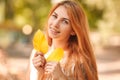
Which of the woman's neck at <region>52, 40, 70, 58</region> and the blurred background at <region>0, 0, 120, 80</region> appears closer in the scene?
the woman's neck at <region>52, 40, 70, 58</region>

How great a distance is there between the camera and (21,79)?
1.27m

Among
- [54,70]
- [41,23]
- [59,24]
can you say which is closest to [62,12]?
[59,24]

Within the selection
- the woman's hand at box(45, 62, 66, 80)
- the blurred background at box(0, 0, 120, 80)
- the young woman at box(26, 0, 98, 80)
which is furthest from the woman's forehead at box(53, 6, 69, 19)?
the blurred background at box(0, 0, 120, 80)

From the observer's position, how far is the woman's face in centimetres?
77

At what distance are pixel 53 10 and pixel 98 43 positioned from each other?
5.50 feet

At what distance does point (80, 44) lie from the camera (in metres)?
0.79

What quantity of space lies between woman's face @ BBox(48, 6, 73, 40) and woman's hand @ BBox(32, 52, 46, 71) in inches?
2.2

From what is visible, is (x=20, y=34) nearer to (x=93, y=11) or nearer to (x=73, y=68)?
(x=93, y=11)

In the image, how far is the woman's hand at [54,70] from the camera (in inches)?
28.8

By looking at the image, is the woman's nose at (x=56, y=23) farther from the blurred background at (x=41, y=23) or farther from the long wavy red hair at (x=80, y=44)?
the blurred background at (x=41, y=23)

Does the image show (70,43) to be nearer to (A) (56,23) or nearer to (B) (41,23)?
(A) (56,23)

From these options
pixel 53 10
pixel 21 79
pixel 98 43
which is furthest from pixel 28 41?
pixel 53 10

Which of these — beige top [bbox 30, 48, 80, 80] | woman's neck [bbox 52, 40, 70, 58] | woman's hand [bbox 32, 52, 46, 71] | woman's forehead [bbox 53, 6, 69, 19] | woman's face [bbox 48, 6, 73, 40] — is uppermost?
woman's forehead [bbox 53, 6, 69, 19]

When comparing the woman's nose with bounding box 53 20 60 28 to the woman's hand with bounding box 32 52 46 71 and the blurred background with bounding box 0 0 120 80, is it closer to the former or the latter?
the woman's hand with bounding box 32 52 46 71
